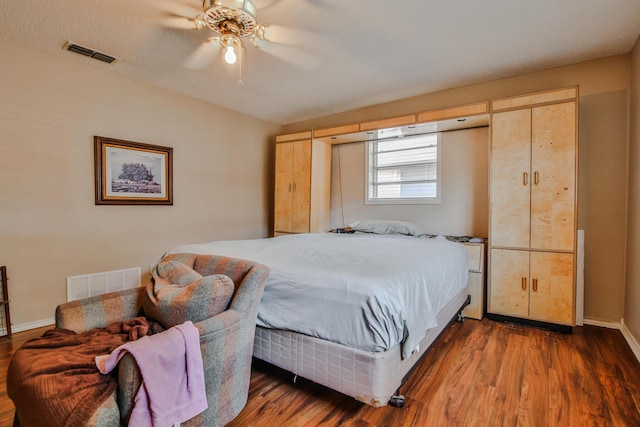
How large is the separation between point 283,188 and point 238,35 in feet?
8.71

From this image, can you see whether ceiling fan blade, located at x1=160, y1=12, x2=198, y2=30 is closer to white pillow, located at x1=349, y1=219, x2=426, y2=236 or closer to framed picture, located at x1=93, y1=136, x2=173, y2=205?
framed picture, located at x1=93, y1=136, x2=173, y2=205

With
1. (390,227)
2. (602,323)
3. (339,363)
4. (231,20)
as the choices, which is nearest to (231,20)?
(231,20)

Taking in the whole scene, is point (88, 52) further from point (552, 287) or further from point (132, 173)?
point (552, 287)

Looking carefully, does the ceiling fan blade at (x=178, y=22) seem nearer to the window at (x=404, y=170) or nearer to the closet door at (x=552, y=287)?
the window at (x=404, y=170)

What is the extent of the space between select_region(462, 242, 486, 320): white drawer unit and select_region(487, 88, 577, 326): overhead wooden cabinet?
0.08 meters

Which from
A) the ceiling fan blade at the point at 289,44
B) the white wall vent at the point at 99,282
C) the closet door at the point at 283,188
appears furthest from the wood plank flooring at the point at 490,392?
the closet door at the point at 283,188

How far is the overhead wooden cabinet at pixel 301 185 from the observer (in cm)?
451

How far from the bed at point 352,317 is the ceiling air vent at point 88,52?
2.47 m

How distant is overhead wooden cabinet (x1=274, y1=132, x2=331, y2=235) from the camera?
14.8ft

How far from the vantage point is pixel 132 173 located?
3.50 m

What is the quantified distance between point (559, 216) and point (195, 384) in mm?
3257

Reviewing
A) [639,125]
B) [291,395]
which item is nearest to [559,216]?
[639,125]

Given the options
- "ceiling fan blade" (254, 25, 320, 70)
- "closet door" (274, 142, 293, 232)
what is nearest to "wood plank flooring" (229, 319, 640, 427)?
"ceiling fan blade" (254, 25, 320, 70)

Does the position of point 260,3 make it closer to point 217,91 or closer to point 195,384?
point 217,91
